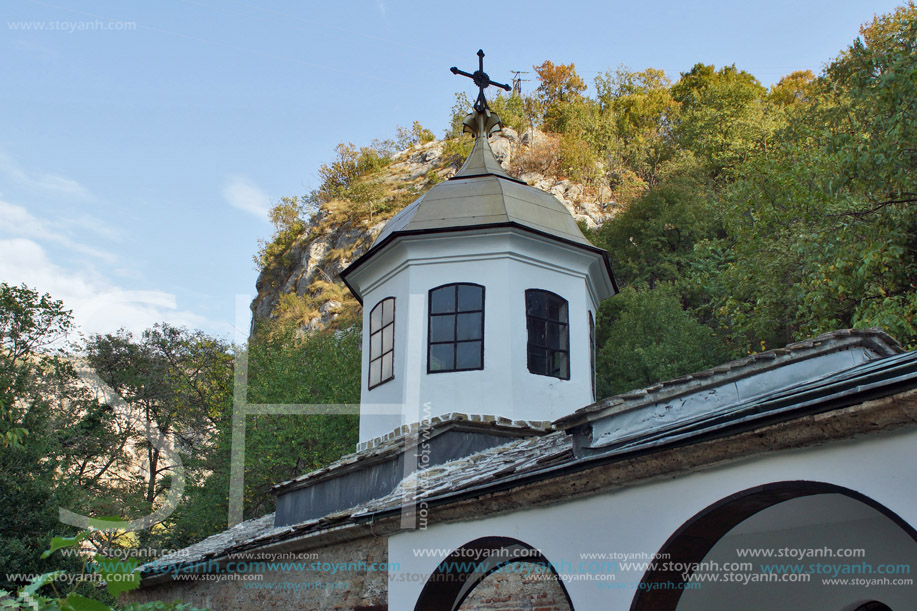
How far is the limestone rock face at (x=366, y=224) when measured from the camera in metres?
35.8

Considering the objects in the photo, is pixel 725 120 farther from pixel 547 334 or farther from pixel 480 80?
pixel 547 334

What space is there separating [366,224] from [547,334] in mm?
27053

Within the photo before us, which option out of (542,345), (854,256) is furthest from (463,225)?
(854,256)

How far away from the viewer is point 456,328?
11.0 meters

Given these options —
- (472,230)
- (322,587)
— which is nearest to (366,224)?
(472,230)

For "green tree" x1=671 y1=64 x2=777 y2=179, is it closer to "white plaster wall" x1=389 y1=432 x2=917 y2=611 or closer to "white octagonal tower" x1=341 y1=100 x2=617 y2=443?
"white octagonal tower" x1=341 y1=100 x2=617 y2=443

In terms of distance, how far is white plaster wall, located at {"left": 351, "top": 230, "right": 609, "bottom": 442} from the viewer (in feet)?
34.6

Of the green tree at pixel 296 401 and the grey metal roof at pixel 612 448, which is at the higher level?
the green tree at pixel 296 401

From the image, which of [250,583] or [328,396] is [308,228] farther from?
[250,583]

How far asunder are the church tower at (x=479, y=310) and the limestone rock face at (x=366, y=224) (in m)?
21.5

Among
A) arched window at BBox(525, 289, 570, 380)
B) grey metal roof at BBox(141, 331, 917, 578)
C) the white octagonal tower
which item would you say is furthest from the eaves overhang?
grey metal roof at BBox(141, 331, 917, 578)

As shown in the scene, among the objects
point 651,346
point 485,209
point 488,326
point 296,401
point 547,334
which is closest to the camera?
point 488,326

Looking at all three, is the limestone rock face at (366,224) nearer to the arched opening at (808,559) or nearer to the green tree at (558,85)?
the green tree at (558,85)

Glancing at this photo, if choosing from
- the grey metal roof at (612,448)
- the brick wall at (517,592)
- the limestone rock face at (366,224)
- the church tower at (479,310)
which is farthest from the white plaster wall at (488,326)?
the limestone rock face at (366,224)
